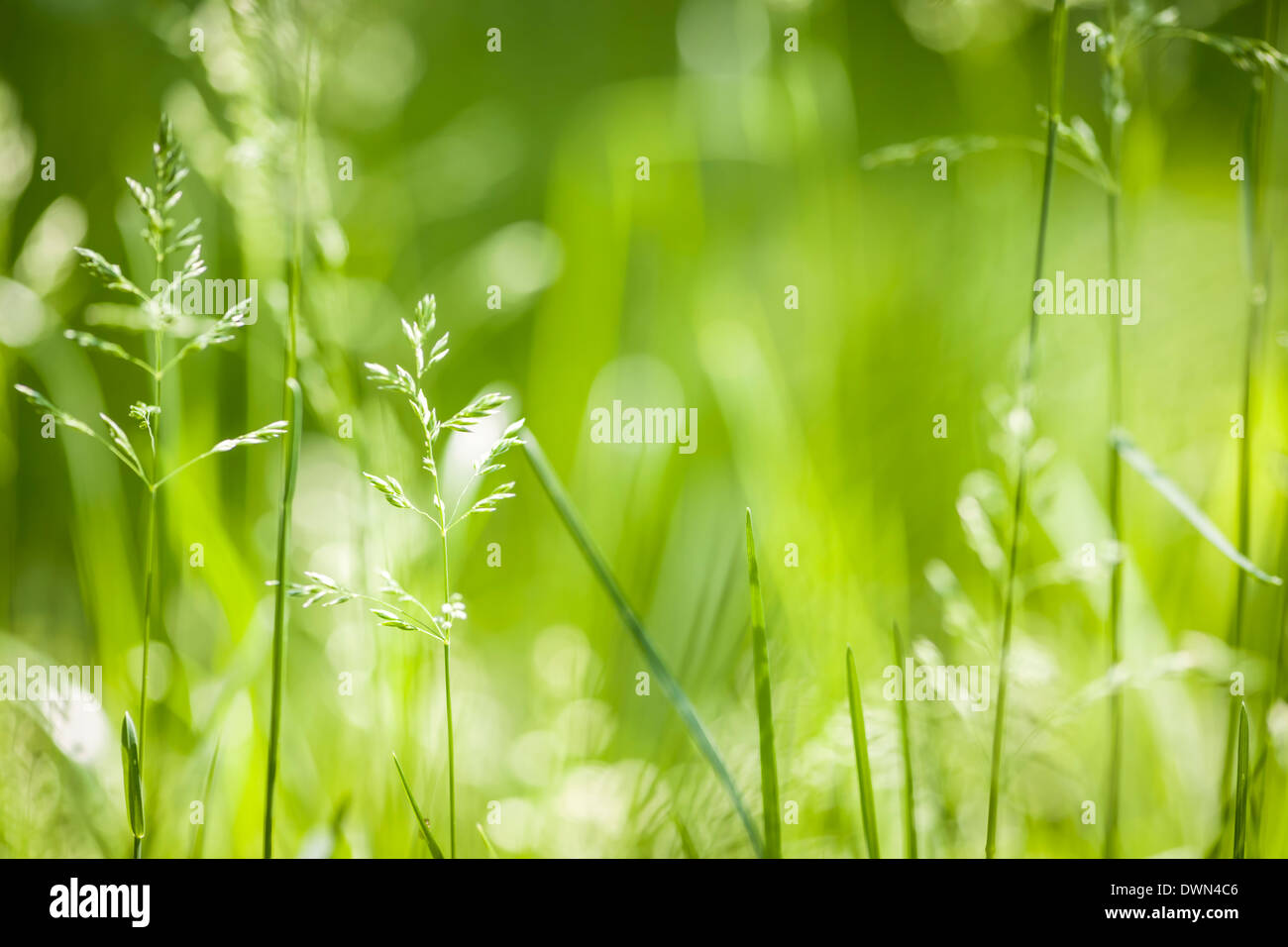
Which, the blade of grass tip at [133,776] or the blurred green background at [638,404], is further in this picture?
the blurred green background at [638,404]

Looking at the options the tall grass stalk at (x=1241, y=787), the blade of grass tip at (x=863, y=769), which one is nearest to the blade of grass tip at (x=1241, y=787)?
the tall grass stalk at (x=1241, y=787)

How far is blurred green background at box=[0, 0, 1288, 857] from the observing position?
2.11ft

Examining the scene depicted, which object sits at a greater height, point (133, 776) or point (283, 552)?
point (283, 552)

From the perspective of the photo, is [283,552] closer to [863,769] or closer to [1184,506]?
[863,769]

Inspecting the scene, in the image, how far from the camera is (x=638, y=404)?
78 centimetres

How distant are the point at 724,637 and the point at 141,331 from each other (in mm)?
680

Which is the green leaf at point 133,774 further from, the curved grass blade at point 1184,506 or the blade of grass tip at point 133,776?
the curved grass blade at point 1184,506

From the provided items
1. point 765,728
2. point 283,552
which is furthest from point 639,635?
point 283,552

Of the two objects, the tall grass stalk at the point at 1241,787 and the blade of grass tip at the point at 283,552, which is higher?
the blade of grass tip at the point at 283,552

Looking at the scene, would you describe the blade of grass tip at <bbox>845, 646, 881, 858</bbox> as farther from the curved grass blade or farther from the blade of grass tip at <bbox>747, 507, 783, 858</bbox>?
the curved grass blade

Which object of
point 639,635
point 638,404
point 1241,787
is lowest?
point 1241,787

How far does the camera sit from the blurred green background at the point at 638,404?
2.11ft
